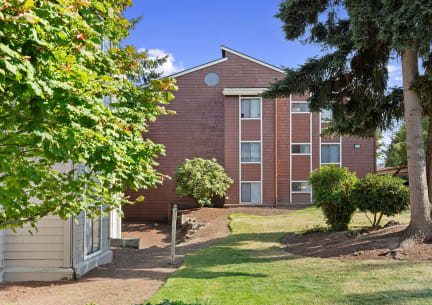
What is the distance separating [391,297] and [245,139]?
16.9 m

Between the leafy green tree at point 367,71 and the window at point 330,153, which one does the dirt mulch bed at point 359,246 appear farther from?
the window at point 330,153

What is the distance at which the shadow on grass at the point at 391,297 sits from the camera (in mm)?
5262

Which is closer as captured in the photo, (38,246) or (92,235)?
(38,246)

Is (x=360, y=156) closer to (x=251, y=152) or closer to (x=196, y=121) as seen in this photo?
(x=251, y=152)

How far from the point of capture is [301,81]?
432 inches

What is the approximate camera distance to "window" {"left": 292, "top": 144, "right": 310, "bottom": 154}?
22.4 meters

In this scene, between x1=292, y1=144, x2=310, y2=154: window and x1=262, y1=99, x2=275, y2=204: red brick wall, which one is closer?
x1=262, y1=99, x2=275, y2=204: red brick wall

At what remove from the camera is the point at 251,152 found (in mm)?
22172

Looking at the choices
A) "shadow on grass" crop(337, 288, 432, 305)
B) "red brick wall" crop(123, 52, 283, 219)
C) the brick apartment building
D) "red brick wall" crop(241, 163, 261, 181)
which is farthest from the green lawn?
"red brick wall" crop(123, 52, 283, 219)

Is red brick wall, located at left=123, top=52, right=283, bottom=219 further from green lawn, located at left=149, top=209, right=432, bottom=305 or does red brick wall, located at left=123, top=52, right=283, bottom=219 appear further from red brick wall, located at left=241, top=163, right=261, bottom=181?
green lawn, located at left=149, top=209, right=432, bottom=305

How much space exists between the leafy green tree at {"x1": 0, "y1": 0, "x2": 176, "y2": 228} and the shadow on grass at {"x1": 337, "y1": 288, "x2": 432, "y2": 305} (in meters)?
3.51

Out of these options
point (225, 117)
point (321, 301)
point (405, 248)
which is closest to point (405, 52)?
point (405, 248)

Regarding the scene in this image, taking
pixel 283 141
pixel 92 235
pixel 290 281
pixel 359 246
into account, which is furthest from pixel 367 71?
pixel 283 141

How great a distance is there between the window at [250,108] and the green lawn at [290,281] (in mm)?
12972
